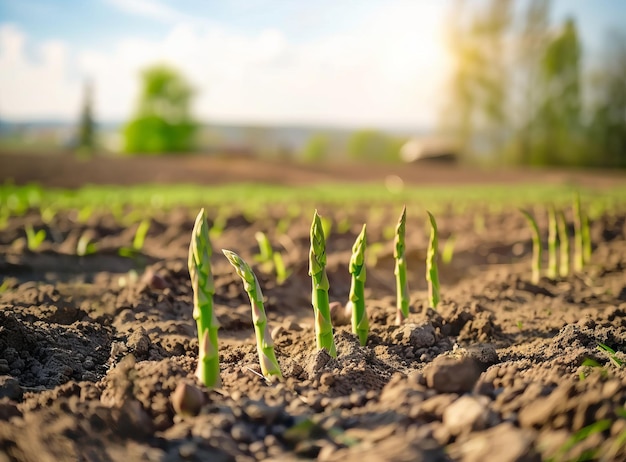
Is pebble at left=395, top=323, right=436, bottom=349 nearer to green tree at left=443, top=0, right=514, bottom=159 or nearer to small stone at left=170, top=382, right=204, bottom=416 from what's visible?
small stone at left=170, top=382, right=204, bottom=416

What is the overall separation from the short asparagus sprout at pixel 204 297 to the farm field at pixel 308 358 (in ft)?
0.32

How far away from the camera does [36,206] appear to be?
9.23m

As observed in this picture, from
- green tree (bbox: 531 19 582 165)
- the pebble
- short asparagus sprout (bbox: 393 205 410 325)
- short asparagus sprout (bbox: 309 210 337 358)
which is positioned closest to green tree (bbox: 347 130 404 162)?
green tree (bbox: 531 19 582 165)

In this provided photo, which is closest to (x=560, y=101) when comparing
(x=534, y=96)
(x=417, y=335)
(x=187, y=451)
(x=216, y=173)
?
(x=534, y=96)

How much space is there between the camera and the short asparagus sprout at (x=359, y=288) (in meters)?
2.86

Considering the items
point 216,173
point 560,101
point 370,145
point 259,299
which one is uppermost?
point 560,101

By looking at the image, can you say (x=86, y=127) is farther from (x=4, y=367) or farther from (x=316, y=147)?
(x=4, y=367)

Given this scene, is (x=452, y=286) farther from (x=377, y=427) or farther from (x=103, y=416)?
(x=103, y=416)

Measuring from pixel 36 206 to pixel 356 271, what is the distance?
25.4 ft

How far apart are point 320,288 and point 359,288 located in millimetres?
350

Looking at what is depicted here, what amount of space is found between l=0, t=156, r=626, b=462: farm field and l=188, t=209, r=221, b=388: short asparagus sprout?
0.32ft

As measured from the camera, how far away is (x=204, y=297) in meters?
2.22

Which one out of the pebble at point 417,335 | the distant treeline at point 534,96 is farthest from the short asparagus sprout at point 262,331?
the distant treeline at point 534,96

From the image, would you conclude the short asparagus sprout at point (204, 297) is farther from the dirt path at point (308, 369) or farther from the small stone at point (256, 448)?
the small stone at point (256, 448)
